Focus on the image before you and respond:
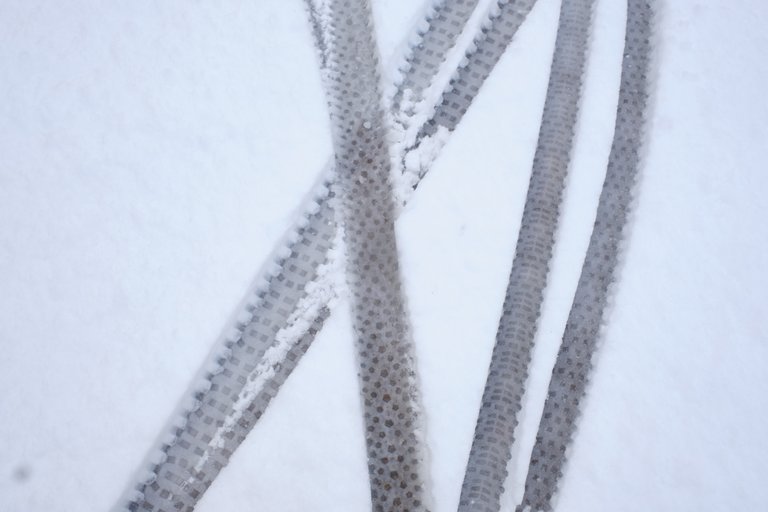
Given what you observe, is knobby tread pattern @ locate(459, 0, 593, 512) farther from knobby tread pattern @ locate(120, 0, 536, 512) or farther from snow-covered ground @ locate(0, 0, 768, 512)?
knobby tread pattern @ locate(120, 0, 536, 512)

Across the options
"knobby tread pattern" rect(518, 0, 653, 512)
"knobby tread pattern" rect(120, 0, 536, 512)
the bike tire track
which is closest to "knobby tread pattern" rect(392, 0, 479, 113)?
the bike tire track

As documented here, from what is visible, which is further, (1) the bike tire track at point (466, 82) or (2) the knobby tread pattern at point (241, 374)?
(1) the bike tire track at point (466, 82)

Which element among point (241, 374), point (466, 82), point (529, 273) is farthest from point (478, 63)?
point (241, 374)

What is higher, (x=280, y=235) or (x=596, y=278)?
(x=596, y=278)

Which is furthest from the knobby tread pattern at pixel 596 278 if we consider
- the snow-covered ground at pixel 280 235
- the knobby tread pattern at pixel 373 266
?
the knobby tread pattern at pixel 373 266

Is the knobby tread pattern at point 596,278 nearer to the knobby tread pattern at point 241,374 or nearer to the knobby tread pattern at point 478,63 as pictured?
the knobby tread pattern at point 478,63

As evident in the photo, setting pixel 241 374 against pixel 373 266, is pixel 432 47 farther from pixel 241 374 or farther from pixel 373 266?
pixel 241 374

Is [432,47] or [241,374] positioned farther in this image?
[432,47]
